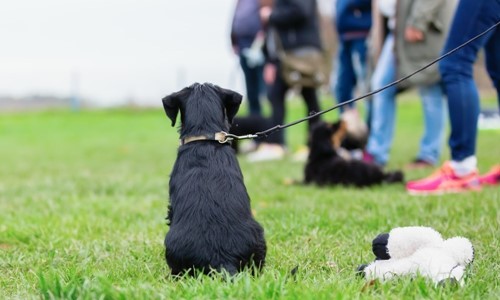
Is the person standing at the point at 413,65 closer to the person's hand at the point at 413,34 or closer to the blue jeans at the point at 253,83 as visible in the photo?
the person's hand at the point at 413,34

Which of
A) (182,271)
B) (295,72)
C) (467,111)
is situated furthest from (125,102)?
(182,271)

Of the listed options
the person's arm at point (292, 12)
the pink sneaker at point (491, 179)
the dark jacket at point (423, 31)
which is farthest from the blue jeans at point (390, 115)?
the pink sneaker at point (491, 179)

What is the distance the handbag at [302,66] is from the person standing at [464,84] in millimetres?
3520

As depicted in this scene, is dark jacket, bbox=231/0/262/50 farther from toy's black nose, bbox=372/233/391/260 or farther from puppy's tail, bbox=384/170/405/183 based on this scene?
toy's black nose, bbox=372/233/391/260

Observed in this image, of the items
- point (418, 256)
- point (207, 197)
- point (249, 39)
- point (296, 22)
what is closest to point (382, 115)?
point (296, 22)

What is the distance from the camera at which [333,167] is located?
638cm

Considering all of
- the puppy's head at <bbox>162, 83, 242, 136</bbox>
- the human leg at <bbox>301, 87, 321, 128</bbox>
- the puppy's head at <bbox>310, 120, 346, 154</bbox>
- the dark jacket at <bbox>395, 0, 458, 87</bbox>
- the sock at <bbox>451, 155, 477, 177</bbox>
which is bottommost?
the sock at <bbox>451, 155, 477, 177</bbox>

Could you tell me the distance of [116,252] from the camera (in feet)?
12.0

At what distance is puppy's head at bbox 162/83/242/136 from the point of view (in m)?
3.04

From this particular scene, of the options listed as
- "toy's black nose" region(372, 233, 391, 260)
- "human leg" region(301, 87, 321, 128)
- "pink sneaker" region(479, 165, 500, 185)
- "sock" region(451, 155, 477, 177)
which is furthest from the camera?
"human leg" region(301, 87, 321, 128)

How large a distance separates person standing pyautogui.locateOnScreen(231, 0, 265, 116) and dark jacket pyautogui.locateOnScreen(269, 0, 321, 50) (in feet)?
2.43

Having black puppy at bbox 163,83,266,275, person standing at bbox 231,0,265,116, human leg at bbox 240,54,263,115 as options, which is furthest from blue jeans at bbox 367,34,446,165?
black puppy at bbox 163,83,266,275

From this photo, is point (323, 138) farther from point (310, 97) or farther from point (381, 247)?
point (381, 247)

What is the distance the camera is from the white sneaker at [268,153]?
9125 mm
